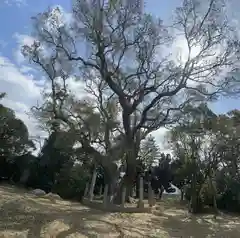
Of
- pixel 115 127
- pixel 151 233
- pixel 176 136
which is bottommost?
pixel 151 233

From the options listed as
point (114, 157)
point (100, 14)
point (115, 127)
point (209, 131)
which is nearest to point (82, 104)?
point (115, 127)

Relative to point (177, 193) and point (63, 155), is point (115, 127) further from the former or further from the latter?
point (177, 193)

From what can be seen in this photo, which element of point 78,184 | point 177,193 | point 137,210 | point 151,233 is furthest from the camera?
point 177,193

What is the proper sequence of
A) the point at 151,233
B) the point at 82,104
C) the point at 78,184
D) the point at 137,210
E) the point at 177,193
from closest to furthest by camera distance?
1. the point at 151,233
2. the point at 137,210
3. the point at 82,104
4. the point at 78,184
5. the point at 177,193

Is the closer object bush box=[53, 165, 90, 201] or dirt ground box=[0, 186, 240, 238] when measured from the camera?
dirt ground box=[0, 186, 240, 238]

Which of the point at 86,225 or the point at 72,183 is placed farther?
the point at 72,183

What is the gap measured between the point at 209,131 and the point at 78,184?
7570 millimetres

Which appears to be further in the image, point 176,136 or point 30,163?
point 30,163

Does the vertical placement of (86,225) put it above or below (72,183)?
below

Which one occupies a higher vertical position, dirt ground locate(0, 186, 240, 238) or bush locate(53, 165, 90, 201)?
bush locate(53, 165, 90, 201)

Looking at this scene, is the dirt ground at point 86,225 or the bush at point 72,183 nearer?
the dirt ground at point 86,225

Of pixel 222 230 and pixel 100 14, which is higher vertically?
pixel 100 14

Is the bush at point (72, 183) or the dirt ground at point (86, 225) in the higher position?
the bush at point (72, 183)

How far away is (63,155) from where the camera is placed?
916 inches
